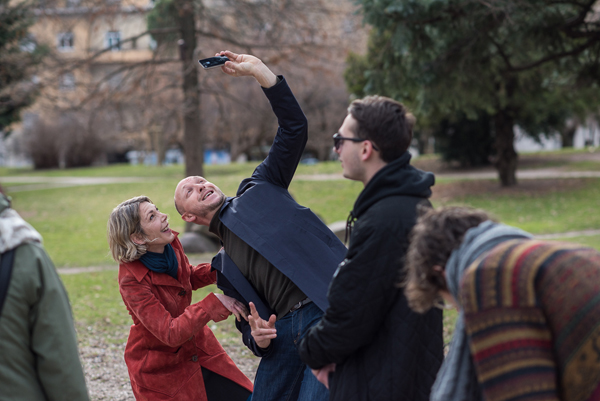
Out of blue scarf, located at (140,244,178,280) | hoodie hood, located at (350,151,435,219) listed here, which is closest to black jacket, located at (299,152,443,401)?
hoodie hood, located at (350,151,435,219)

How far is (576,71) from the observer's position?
11.1m

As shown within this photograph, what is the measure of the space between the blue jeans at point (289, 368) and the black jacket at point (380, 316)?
0.60 m

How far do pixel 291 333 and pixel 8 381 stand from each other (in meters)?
1.28

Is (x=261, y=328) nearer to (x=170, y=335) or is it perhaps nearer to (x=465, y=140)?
(x=170, y=335)

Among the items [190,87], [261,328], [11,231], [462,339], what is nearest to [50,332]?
[11,231]

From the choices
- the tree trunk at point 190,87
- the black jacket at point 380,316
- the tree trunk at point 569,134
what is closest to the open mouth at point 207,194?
the black jacket at point 380,316

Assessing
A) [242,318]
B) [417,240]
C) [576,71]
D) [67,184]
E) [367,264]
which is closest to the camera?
[417,240]

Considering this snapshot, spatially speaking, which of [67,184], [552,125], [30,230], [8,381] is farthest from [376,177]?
[67,184]

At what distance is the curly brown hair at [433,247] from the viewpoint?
1791 mm

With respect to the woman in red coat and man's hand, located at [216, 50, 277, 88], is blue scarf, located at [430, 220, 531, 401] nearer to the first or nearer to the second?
the woman in red coat

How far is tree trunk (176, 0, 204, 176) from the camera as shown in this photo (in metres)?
12.7

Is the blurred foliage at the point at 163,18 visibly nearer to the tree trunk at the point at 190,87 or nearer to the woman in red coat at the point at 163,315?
the tree trunk at the point at 190,87

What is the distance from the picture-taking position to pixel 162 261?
3.23 meters

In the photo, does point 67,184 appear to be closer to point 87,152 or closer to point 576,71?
point 87,152
